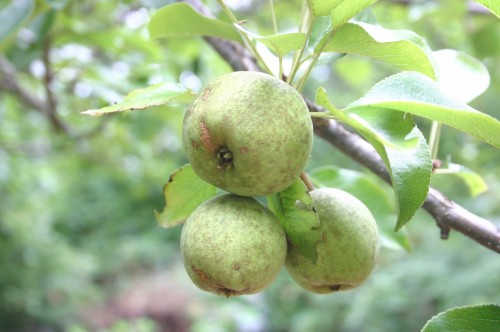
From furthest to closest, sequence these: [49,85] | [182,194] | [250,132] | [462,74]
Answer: [49,85], [462,74], [182,194], [250,132]

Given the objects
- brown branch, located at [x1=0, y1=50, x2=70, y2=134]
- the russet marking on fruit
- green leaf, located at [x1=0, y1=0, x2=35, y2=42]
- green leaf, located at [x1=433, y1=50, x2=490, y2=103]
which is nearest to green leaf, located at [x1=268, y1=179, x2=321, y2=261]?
the russet marking on fruit

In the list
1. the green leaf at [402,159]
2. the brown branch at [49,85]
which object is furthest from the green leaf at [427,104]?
the brown branch at [49,85]

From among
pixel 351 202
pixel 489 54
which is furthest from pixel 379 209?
pixel 489 54

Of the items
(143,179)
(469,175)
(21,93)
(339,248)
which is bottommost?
(143,179)

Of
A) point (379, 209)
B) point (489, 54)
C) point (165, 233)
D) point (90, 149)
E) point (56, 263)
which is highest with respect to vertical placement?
point (379, 209)

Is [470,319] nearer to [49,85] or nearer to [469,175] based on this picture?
[469,175]

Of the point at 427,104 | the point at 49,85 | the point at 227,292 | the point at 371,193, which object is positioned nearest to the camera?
the point at 427,104

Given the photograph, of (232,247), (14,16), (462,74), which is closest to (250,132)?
(232,247)

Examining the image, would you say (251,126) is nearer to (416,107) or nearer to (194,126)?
(194,126)
